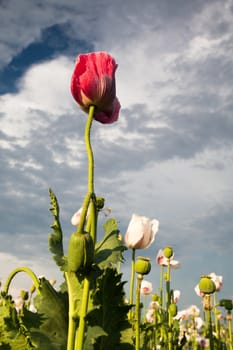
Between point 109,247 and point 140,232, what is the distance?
1575 millimetres

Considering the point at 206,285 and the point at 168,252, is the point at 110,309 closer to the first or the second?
the point at 206,285

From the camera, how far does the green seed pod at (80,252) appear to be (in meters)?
1.17

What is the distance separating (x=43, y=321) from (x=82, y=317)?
9.3 inches

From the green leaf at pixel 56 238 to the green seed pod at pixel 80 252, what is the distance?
5.3 inches

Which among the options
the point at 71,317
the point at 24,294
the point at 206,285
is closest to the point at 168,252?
the point at 206,285

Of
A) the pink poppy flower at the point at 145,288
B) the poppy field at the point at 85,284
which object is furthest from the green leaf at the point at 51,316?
the pink poppy flower at the point at 145,288

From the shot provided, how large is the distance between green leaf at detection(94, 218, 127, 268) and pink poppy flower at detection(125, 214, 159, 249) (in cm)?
142

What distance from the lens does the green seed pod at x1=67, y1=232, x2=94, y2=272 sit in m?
1.17

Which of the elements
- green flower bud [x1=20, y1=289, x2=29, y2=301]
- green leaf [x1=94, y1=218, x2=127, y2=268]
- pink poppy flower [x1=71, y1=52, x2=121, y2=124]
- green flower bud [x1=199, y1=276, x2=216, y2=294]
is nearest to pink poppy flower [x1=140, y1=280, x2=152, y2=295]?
green flower bud [x1=20, y1=289, x2=29, y2=301]

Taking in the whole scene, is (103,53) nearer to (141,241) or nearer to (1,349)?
(1,349)

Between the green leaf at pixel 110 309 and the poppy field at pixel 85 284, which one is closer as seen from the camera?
the poppy field at pixel 85 284

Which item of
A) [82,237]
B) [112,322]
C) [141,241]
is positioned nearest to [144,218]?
[141,241]

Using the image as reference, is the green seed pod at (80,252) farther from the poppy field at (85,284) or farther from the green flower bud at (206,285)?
the green flower bud at (206,285)

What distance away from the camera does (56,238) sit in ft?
4.52
